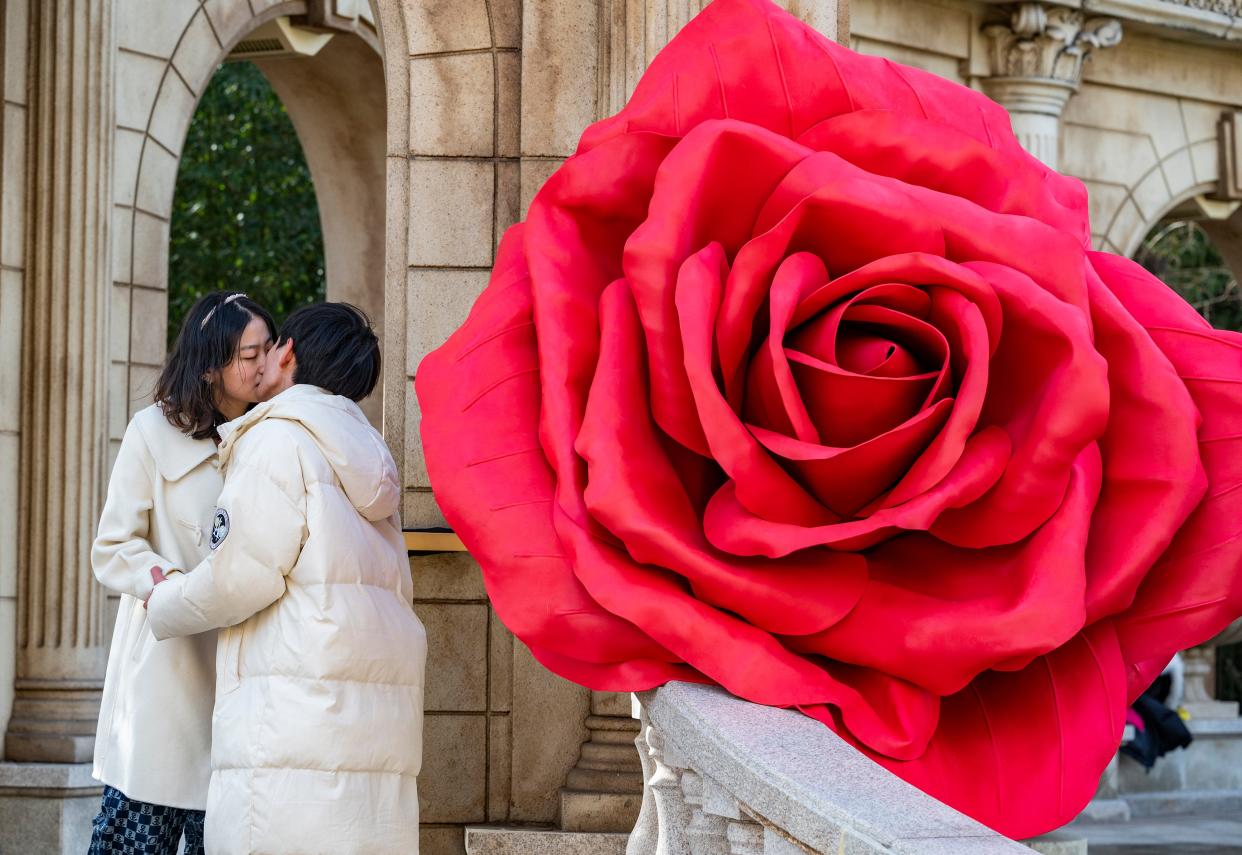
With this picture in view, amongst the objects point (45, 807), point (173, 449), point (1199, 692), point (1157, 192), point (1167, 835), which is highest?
point (1157, 192)

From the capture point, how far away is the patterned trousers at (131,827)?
153 inches

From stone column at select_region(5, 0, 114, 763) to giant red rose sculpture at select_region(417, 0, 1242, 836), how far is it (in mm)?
5317

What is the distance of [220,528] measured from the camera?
3373 millimetres

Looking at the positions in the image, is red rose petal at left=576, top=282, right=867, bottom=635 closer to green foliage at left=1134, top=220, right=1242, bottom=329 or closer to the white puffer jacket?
the white puffer jacket

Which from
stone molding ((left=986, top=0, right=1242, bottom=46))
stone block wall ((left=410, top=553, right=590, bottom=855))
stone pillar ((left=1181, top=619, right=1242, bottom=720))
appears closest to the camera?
stone block wall ((left=410, top=553, right=590, bottom=855))

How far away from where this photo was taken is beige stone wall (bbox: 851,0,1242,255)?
42.5 feet

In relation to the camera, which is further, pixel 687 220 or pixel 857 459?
pixel 687 220

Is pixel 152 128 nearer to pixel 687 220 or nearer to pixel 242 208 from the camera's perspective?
pixel 687 220

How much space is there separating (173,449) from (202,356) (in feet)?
0.81

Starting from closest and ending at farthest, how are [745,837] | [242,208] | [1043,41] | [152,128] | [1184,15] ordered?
1. [745,837]
2. [152,128]
3. [1043,41]
4. [1184,15]
5. [242,208]

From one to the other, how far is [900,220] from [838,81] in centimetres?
35

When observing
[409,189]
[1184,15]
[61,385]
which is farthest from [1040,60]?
[409,189]

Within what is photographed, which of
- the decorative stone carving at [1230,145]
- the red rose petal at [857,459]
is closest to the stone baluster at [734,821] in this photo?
the red rose petal at [857,459]

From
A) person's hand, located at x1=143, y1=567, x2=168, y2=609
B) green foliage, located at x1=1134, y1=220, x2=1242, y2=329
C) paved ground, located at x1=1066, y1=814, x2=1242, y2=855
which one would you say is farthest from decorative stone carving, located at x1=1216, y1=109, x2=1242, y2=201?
person's hand, located at x1=143, y1=567, x2=168, y2=609
